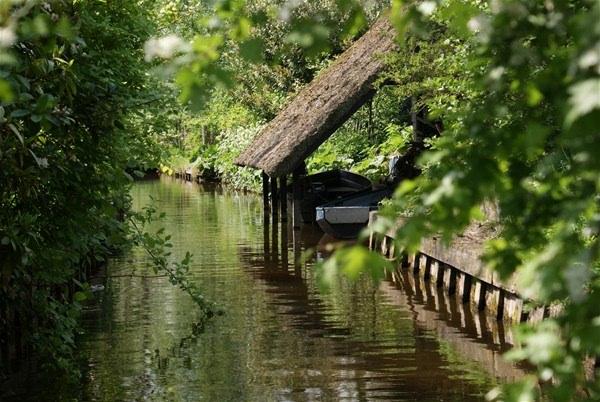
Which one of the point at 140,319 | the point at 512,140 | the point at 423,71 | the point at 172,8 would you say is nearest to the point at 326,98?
the point at 172,8

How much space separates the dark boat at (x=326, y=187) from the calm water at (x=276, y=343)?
23.4 ft

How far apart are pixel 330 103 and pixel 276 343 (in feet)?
41.2

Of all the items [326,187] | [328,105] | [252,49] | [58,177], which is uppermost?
[328,105]

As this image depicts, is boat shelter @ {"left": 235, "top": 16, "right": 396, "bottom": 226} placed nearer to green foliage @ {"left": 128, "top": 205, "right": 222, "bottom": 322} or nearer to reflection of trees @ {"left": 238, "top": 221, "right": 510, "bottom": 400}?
reflection of trees @ {"left": 238, "top": 221, "right": 510, "bottom": 400}

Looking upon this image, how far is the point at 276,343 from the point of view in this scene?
12.0 meters

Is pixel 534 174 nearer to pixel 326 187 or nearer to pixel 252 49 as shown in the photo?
pixel 252 49

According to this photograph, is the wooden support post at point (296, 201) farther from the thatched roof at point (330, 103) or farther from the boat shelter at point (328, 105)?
the thatched roof at point (330, 103)

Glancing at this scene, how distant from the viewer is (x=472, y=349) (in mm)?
11539

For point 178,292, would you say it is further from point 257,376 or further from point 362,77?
point 362,77

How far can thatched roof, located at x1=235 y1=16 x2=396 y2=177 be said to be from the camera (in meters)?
23.5

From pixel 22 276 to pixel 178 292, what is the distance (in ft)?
23.4

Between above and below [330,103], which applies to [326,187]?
below

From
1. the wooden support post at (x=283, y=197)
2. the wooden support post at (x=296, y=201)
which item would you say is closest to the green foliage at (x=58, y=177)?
the wooden support post at (x=296, y=201)

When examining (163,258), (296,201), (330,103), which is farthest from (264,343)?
(296,201)
